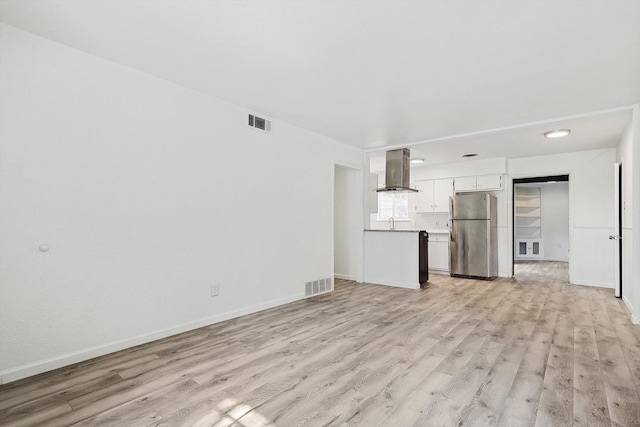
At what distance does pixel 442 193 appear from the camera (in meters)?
7.30

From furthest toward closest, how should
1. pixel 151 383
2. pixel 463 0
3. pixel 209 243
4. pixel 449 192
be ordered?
pixel 449 192 < pixel 209 243 < pixel 151 383 < pixel 463 0

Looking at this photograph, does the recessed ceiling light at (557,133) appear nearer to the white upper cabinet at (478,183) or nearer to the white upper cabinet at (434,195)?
the white upper cabinet at (478,183)

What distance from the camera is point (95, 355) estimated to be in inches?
102

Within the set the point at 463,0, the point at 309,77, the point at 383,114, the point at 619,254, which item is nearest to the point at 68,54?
the point at 309,77

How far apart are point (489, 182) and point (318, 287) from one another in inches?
174

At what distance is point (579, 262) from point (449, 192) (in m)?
2.69

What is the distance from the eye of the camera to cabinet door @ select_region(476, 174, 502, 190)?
21.6ft

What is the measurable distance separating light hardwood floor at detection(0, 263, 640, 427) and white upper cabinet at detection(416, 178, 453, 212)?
3761 mm

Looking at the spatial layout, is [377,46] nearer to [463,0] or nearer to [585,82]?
[463,0]

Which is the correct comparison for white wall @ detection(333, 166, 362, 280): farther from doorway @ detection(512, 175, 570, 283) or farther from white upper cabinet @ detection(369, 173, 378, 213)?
doorway @ detection(512, 175, 570, 283)

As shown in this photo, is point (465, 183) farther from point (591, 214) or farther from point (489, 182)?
point (591, 214)

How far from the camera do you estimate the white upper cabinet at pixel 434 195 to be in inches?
285

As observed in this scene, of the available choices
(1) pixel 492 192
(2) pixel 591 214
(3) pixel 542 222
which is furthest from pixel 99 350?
(3) pixel 542 222

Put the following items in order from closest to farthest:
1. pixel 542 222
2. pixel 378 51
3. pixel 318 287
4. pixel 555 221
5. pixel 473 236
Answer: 1. pixel 378 51
2. pixel 318 287
3. pixel 473 236
4. pixel 555 221
5. pixel 542 222
